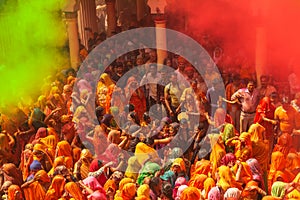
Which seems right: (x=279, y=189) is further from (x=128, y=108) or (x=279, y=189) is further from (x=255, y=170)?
(x=128, y=108)

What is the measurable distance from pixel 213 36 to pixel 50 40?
4523 mm

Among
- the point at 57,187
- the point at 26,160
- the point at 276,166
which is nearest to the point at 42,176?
the point at 57,187

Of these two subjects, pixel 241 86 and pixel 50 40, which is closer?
pixel 241 86

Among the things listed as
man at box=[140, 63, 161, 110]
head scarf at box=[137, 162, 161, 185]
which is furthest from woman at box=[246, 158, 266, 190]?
man at box=[140, 63, 161, 110]

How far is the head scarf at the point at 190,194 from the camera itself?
906 centimetres

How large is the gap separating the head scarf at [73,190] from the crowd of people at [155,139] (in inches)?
0.5

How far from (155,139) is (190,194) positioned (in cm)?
208

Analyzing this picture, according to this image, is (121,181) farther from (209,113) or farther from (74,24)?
(74,24)

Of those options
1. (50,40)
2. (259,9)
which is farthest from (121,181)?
(50,40)

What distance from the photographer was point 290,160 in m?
9.87

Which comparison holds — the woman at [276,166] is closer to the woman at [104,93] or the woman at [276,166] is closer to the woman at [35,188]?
the woman at [35,188]

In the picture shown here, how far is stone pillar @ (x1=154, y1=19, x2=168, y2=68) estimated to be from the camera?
15.0 metres

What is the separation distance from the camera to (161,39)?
15164mm

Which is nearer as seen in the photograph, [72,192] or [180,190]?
[180,190]
